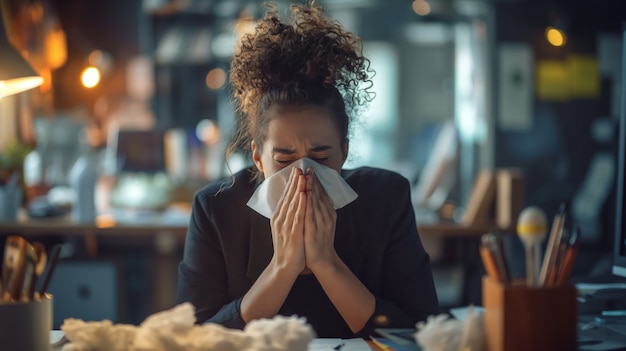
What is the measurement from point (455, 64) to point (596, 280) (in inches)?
195

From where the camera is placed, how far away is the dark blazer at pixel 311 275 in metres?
1.37

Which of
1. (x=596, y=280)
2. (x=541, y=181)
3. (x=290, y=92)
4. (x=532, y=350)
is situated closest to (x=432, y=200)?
(x=541, y=181)

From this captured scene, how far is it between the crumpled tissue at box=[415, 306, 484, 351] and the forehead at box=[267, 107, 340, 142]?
0.52m

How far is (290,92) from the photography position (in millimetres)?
1341

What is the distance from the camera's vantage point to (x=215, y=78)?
6.14 m

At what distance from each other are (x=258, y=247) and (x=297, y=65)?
13.9 inches

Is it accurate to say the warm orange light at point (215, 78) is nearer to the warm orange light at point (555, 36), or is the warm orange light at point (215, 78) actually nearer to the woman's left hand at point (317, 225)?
the warm orange light at point (555, 36)

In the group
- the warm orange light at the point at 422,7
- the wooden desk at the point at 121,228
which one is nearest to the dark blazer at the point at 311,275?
the wooden desk at the point at 121,228

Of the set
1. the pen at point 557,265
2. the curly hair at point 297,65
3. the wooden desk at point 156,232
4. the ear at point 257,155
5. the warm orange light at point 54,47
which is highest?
the warm orange light at point 54,47

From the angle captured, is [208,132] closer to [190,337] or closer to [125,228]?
[125,228]

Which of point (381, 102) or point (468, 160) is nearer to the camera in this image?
point (468, 160)

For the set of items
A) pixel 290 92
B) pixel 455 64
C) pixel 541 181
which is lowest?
pixel 541 181

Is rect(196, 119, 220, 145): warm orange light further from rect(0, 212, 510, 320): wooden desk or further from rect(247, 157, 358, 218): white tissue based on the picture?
rect(247, 157, 358, 218): white tissue

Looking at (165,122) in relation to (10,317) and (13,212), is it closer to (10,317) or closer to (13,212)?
(13,212)
